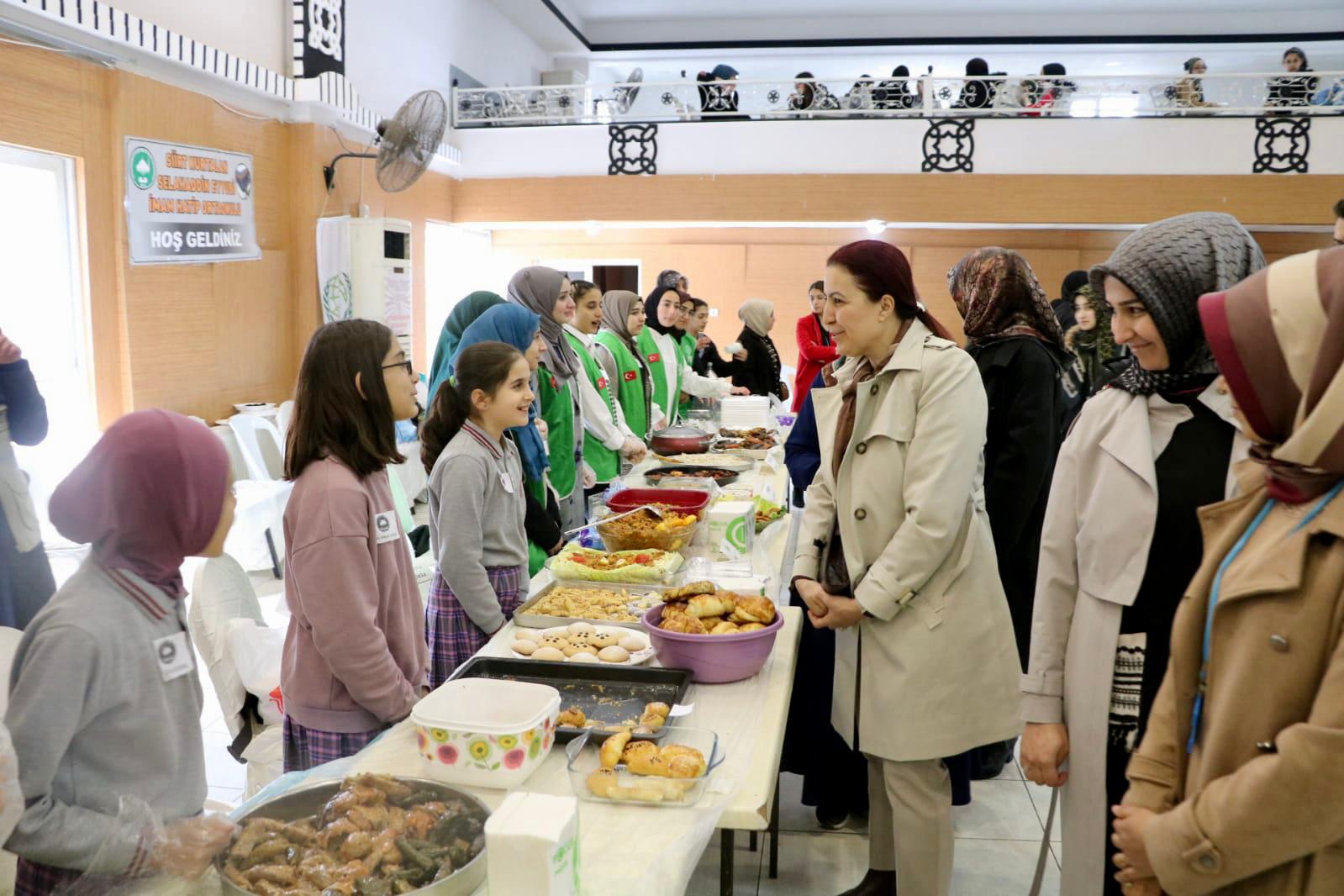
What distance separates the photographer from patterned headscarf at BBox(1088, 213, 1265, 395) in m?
1.46

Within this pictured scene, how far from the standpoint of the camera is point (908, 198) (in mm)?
8906

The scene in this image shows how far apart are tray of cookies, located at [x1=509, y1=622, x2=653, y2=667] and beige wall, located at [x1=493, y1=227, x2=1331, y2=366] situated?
927cm

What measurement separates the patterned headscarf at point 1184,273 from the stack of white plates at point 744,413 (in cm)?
365

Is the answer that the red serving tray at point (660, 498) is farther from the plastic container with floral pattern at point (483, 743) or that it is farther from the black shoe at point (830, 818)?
the plastic container with floral pattern at point (483, 743)

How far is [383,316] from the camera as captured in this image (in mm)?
7066

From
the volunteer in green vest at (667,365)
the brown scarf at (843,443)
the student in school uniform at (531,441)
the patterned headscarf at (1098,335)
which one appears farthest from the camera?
the volunteer in green vest at (667,365)

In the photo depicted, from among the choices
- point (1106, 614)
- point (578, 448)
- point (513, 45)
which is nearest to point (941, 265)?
point (513, 45)

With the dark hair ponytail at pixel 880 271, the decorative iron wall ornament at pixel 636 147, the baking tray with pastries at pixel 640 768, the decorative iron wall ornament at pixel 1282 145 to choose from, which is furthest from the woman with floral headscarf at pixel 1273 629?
the decorative iron wall ornament at pixel 1282 145

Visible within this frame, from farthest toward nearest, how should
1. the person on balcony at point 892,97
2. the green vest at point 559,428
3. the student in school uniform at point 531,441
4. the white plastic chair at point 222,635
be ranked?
the person on balcony at point 892,97 < the green vest at point 559,428 < the student in school uniform at point 531,441 < the white plastic chair at point 222,635

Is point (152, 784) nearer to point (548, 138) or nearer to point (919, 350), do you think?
point (919, 350)

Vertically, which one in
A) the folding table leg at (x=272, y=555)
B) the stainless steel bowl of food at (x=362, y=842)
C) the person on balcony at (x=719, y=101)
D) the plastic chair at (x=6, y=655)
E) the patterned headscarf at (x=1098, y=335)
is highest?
the person on balcony at (x=719, y=101)

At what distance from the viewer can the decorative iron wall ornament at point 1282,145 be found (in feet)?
27.6

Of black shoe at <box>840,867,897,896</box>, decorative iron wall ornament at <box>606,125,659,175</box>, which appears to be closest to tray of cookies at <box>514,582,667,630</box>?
black shoe at <box>840,867,897,896</box>

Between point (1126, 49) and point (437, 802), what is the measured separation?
1395 centimetres
